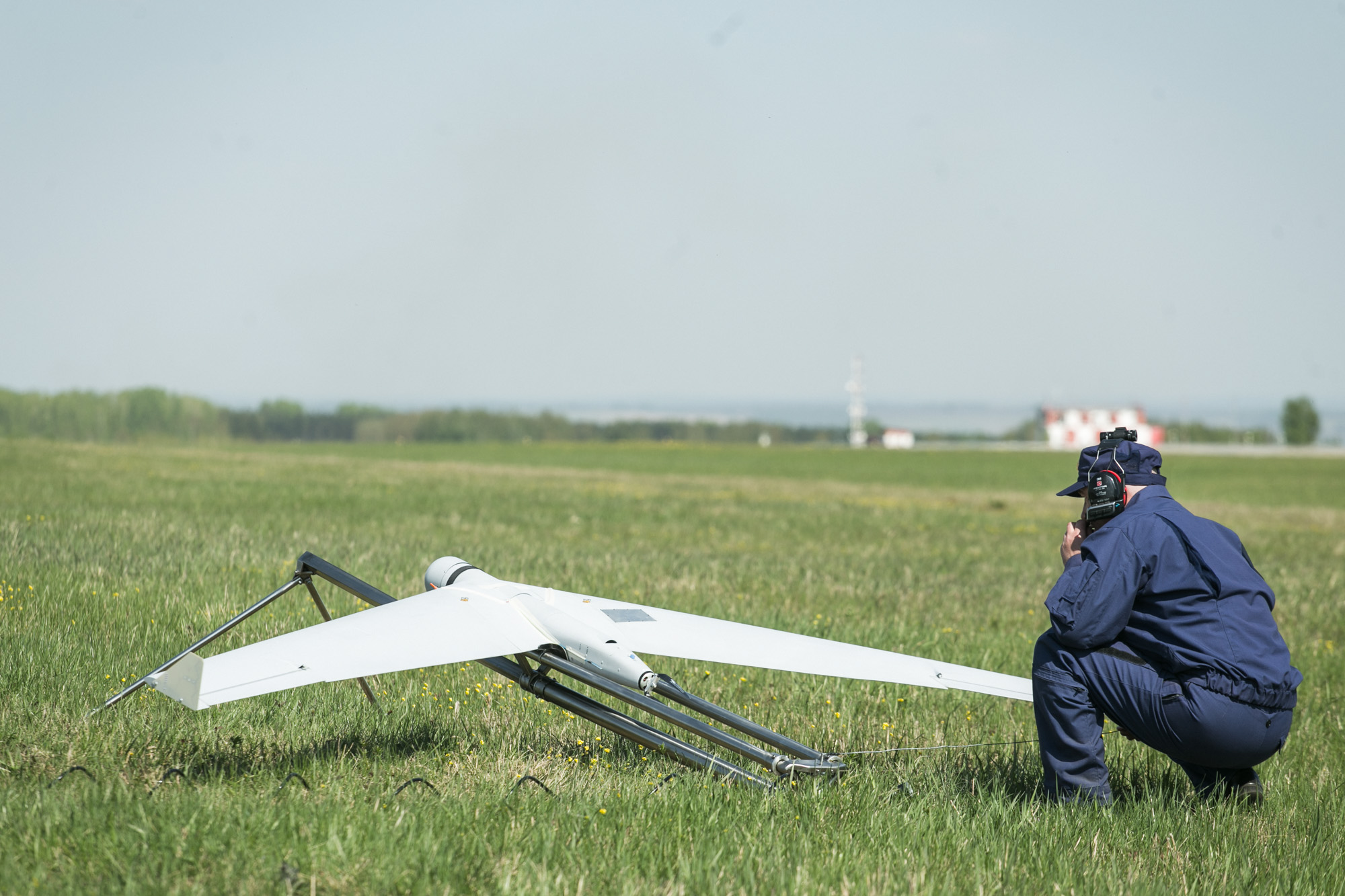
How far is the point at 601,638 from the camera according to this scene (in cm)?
447

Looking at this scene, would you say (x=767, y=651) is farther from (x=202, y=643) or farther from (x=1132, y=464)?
(x=202, y=643)

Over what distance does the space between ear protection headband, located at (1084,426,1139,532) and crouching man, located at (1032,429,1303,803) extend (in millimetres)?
16

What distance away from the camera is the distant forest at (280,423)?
54.9 metres

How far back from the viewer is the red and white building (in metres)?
90.4

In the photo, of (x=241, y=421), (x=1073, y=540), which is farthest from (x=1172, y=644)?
(x=241, y=421)

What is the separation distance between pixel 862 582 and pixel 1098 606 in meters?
8.48

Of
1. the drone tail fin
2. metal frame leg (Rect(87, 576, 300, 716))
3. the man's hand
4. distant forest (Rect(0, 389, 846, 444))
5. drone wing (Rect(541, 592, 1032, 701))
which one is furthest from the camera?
distant forest (Rect(0, 389, 846, 444))

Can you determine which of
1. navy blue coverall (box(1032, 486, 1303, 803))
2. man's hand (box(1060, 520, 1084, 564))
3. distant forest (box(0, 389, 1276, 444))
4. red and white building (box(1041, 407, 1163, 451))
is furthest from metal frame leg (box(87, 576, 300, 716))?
red and white building (box(1041, 407, 1163, 451))

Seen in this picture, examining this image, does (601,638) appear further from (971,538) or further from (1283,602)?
(971,538)

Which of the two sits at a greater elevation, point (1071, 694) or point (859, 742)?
point (1071, 694)

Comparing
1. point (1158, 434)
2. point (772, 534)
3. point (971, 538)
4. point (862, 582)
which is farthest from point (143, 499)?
point (1158, 434)

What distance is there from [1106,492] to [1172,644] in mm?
728

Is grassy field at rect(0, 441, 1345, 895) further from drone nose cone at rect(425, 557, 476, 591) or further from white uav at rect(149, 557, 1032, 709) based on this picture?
drone nose cone at rect(425, 557, 476, 591)

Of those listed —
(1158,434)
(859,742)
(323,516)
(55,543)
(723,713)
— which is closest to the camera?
(723,713)
